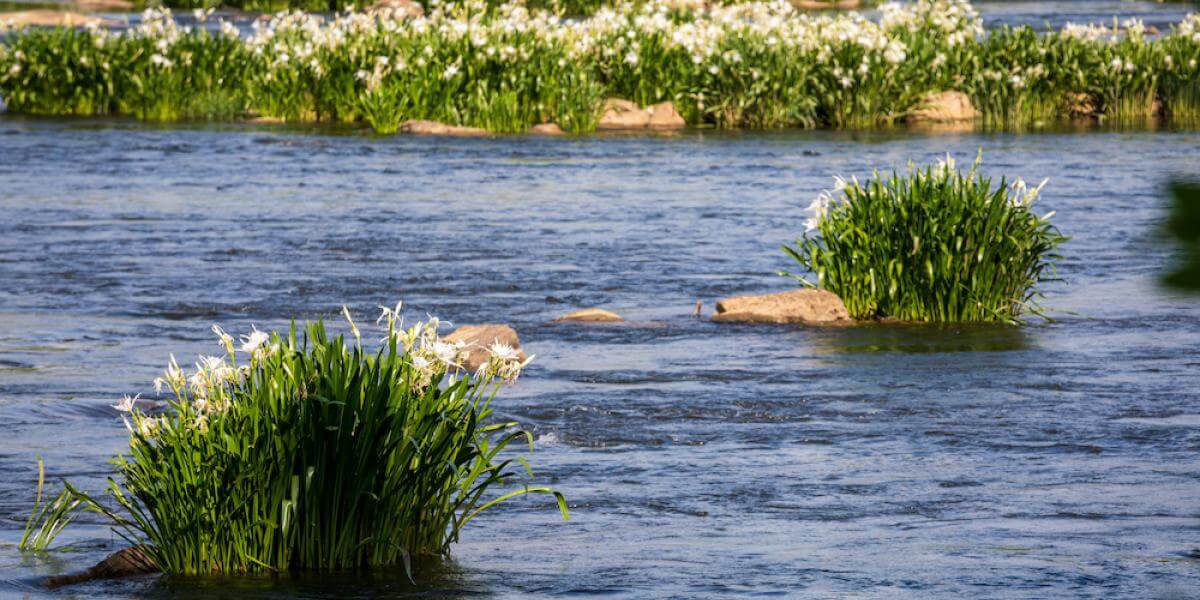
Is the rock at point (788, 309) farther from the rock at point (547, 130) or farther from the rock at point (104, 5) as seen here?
the rock at point (104, 5)

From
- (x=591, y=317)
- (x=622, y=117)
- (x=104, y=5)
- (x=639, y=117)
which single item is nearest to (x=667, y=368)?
(x=591, y=317)

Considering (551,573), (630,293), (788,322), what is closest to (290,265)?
(630,293)

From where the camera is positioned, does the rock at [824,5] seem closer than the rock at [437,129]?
No

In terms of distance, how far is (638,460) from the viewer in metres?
8.72

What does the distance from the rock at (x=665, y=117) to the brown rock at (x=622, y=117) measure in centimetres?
Result: 11

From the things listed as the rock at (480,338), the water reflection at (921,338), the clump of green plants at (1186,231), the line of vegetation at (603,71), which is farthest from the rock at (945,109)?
the clump of green plants at (1186,231)

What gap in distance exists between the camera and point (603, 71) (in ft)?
99.6

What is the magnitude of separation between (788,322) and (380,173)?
11.2 metres

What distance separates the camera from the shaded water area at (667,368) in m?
6.77

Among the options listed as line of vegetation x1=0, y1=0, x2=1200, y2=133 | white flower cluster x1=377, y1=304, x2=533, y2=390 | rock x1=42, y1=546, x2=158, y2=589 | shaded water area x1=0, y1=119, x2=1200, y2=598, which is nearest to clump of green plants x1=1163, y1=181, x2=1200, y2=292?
shaded water area x1=0, y1=119, x2=1200, y2=598

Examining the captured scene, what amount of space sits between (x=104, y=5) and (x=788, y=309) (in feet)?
179

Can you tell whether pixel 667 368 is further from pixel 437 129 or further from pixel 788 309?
pixel 437 129

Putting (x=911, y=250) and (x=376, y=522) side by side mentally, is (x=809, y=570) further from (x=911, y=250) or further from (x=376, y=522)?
(x=911, y=250)

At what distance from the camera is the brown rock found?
29.5 m
